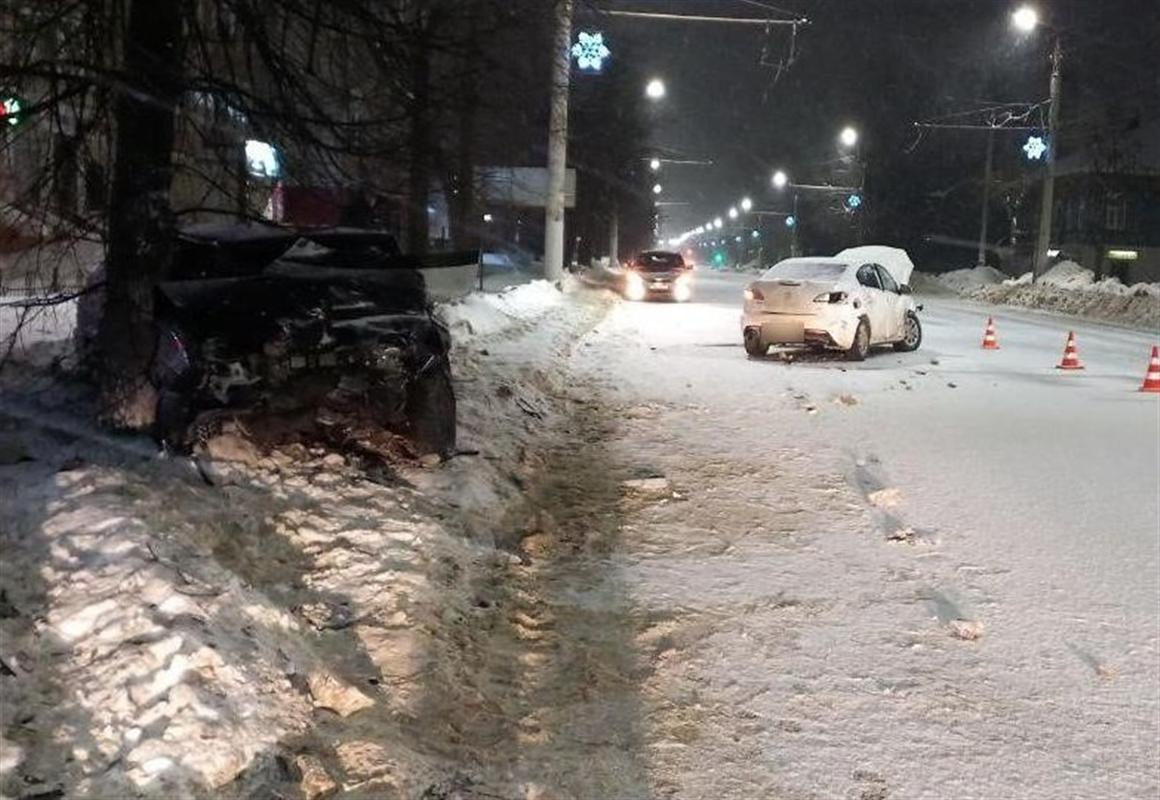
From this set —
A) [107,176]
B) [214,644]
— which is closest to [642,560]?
[214,644]

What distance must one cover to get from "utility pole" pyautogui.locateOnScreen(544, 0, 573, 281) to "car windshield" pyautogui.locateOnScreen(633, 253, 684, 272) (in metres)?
7.95

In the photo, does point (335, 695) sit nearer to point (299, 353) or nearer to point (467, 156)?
point (299, 353)

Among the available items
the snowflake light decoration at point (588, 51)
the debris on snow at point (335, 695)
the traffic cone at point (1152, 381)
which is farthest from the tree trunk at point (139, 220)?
the snowflake light decoration at point (588, 51)

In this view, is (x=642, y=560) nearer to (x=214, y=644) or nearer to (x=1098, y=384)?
(x=214, y=644)

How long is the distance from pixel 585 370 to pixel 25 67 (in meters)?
9.27

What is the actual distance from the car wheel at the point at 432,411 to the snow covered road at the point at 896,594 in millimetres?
1461

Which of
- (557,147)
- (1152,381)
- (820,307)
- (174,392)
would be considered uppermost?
(557,147)

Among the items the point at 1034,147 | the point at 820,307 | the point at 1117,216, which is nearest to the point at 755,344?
the point at 820,307

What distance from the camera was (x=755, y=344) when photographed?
16.6 meters

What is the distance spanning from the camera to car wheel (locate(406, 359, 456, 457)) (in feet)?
23.5

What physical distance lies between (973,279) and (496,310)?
3851 cm

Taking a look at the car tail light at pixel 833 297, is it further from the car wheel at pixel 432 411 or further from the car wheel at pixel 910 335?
the car wheel at pixel 432 411

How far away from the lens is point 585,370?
48.8 ft

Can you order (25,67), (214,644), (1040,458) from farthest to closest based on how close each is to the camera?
(1040,458)
(25,67)
(214,644)
